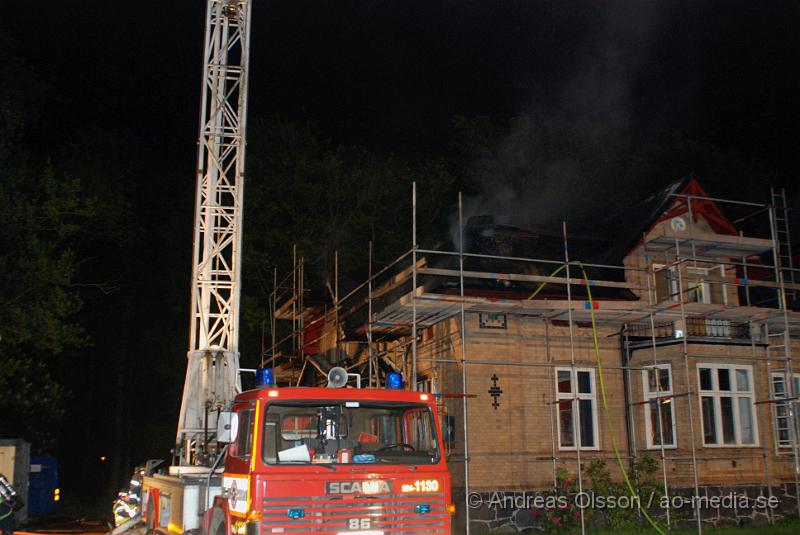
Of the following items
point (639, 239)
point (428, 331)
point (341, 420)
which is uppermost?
point (639, 239)

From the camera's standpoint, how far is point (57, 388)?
2978 cm

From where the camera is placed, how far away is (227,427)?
876 cm

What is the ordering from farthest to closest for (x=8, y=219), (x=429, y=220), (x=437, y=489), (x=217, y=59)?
(x=429, y=220) → (x=8, y=219) → (x=217, y=59) → (x=437, y=489)

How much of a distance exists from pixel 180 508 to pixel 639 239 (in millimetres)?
11852

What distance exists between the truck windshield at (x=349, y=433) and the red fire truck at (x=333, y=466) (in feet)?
0.03

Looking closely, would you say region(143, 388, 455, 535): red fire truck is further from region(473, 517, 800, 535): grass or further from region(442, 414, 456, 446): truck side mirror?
region(473, 517, 800, 535): grass

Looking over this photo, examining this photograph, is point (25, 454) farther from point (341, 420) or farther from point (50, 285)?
point (341, 420)

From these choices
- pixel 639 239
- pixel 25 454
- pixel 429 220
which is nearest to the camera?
pixel 639 239

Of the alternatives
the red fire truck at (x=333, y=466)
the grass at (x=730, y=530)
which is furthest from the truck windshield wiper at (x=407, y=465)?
the grass at (x=730, y=530)

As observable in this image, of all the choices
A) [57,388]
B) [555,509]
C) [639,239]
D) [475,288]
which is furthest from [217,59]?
[57,388]

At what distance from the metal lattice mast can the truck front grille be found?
5040 millimetres

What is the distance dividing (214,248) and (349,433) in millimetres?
8218

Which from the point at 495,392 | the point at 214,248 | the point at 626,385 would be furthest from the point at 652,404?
the point at 214,248

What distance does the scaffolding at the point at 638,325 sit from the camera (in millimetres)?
15719
